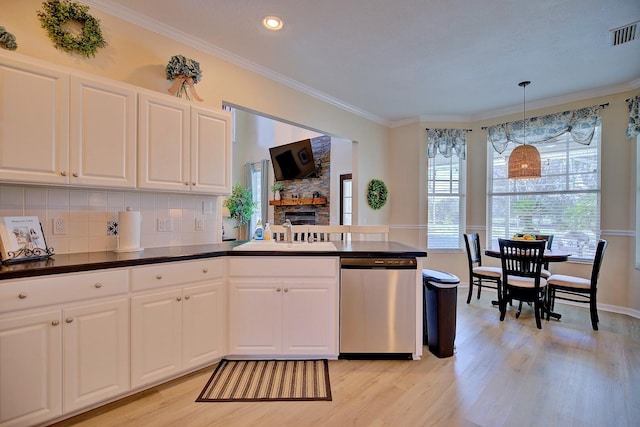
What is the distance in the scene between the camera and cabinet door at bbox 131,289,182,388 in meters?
1.94

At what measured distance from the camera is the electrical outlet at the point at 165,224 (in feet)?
8.46

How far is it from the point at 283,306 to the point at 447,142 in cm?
406

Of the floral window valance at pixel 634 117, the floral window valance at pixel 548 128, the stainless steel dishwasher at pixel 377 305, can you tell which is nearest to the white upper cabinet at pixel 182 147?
the stainless steel dishwasher at pixel 377 305

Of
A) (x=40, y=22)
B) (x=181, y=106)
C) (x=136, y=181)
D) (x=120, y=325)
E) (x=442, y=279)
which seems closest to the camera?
(x=120, y=325)

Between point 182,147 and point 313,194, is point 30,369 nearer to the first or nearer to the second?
point 182,147

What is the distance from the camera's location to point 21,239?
1.83 meters

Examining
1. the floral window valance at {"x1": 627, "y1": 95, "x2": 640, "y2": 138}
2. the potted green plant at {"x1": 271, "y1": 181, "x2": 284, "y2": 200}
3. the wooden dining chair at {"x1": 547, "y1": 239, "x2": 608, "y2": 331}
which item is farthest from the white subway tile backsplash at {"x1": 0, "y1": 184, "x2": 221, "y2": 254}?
the floral window valance at {"x1": 627, "y1": 95, "x2": 640, "y2": 138}

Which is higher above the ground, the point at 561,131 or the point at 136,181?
the point at 561,131

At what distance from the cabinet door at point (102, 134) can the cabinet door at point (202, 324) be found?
0.96 metres

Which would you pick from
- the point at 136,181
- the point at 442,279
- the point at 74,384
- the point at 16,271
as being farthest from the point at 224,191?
the point at 442,279

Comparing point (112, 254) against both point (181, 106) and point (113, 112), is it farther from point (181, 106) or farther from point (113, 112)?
point (181, 106)

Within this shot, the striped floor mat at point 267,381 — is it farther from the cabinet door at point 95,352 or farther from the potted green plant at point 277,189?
the potted green plant at point 277,189

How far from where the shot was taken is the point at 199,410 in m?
1.88

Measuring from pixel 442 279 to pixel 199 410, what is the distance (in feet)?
6.90
